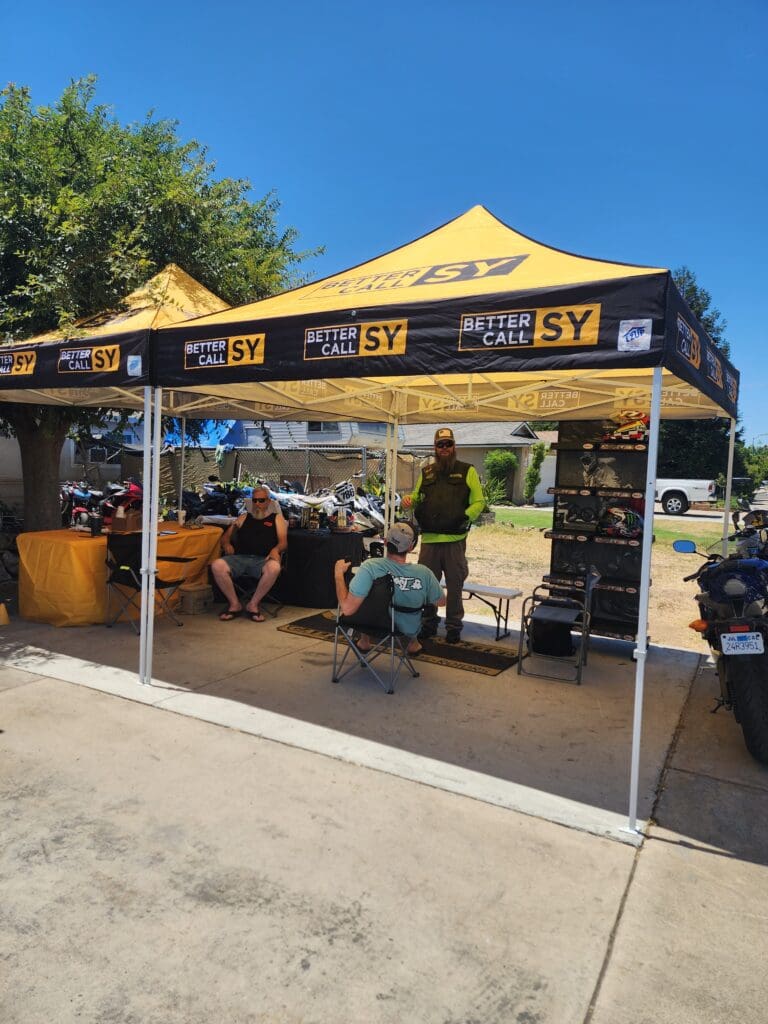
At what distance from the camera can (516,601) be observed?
8.94 metres

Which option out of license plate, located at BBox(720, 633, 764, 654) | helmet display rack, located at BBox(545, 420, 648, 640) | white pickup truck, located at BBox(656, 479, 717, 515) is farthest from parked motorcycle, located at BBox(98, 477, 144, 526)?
white pickup truck, located at BBox(656, 479, 717, 515)

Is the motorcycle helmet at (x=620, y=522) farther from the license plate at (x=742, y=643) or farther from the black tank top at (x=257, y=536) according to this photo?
the black tank top at (x=257, y=536)

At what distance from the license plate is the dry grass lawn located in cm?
316

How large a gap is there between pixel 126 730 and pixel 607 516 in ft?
14.8

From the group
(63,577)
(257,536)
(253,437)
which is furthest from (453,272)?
(253,437)

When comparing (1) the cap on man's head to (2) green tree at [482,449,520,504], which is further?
(2) green tree at [482,449,520,504]

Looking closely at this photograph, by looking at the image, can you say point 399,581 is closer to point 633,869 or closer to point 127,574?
point 633,869

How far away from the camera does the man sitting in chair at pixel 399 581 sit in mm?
4812

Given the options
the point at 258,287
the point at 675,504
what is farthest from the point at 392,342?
the point at 675,504

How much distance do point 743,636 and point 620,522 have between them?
2665 millimetres

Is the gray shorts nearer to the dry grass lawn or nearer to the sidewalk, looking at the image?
the dry grass lawn

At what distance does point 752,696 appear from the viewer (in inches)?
150

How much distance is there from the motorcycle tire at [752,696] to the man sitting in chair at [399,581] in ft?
6.68

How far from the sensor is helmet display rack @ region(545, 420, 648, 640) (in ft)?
20.4
